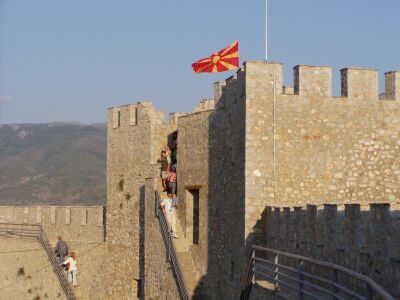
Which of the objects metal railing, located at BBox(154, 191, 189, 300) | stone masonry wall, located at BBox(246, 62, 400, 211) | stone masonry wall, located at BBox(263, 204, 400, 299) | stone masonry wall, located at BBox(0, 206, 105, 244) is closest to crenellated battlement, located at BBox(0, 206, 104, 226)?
stone masonry wall, located at BBox(0, 206, 105, 244)

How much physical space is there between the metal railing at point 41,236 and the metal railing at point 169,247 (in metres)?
5.45

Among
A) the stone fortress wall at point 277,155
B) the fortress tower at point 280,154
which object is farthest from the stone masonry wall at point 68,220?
the fortress tower at point 280,154

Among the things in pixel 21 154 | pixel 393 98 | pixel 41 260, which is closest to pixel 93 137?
pixel 21 154

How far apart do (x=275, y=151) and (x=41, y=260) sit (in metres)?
12.1

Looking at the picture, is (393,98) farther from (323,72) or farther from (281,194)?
(281,194)

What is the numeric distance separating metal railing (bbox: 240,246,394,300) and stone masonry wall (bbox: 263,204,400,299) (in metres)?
0.20

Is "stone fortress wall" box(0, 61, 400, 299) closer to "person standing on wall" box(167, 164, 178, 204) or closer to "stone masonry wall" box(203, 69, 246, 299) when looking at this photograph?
"stone masonry wall" box(203, 69, 246, 299)

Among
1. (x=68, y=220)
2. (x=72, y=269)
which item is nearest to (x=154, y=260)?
(x=72, y=269)

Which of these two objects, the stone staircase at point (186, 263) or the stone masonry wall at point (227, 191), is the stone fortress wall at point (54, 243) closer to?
the stone staircase at point (186, 263)

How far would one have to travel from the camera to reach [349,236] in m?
11.2

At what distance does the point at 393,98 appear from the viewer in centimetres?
1609

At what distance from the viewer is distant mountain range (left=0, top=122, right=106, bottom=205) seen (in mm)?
91125

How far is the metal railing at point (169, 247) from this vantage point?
17.3 m

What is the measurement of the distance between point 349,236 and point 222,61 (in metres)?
6.98
